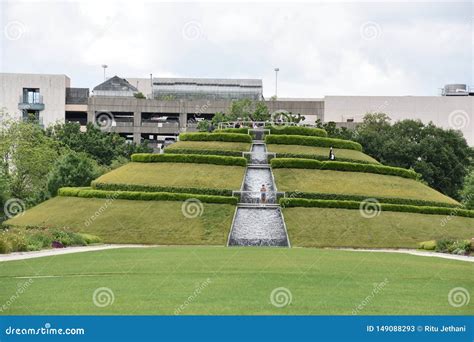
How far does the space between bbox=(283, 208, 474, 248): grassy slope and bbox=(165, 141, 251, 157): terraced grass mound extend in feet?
52.1

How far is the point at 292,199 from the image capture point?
51281mm

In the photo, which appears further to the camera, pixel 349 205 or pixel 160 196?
pixel 160 196

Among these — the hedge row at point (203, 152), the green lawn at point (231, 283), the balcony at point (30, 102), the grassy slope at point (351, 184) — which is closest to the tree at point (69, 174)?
the hedge row at point (203, 152)

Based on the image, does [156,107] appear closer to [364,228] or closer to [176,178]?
[176,178]

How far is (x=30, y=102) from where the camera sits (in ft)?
389

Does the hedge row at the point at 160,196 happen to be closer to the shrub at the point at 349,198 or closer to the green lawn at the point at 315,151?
the shrub at the point at 349,198

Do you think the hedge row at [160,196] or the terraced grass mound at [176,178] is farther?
the terraced grass mound at [176,178]

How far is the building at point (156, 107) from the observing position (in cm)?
11825

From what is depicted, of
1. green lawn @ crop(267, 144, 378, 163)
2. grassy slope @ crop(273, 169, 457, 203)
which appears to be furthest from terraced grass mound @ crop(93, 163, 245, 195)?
green lawn @ crop(267, 144, 378, 163)

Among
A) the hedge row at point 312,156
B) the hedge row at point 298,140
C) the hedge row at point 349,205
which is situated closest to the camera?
the hedge row at point 349,205

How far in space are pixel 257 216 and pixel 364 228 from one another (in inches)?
276

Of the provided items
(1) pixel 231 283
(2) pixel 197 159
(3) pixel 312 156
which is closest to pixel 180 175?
(2) pixel 197 159

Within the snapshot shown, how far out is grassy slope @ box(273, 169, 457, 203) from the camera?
54906mm

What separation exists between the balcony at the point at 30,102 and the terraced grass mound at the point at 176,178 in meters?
59.6
